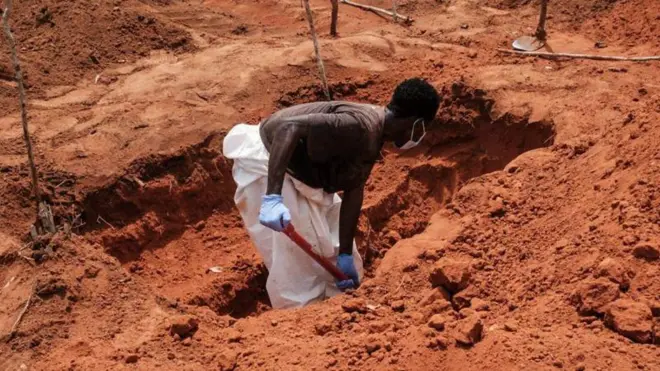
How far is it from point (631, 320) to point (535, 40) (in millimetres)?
4265

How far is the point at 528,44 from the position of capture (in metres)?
6.34

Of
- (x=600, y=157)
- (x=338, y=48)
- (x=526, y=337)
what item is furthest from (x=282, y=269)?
(x=338, y=48)

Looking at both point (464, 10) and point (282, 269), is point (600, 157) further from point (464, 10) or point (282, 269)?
point (464, 10)

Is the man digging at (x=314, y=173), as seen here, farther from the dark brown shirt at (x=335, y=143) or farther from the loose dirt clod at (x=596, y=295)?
the loose dirt clod at (x=596, y=295)

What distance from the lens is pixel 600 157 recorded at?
402 centimetres

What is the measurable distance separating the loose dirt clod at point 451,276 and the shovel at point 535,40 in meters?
3.51

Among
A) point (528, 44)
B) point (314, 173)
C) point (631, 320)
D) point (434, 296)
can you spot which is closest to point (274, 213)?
point (314, 173)

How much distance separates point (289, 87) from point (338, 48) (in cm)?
81

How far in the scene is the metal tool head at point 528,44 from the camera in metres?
6.26

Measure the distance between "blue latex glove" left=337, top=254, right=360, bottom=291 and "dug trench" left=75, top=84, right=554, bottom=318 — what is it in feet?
1.61

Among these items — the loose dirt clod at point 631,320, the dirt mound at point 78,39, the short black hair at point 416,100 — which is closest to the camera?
the loose dirt clod at point 631,320

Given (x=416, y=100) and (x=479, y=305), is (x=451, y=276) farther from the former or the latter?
(x=416, y=100)

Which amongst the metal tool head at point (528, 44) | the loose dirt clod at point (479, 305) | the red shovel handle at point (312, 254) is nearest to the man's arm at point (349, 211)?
the red shovel handle at point (312, 254)

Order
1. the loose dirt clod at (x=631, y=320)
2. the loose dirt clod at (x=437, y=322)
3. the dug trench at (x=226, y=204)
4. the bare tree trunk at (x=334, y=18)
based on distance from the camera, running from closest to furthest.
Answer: the loose dirt clod at (x=631, y=320) < the loose dirt clod at (x=437, y=322) < the dug trench at (x=226, y=204) < the bare tree trunk at (x=334, y=18)
